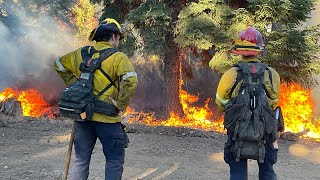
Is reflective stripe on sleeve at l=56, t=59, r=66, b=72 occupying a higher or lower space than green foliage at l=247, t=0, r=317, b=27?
lower

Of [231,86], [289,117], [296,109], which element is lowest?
[289,117]

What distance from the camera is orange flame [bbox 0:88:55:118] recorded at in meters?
15.1

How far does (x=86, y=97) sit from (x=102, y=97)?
0.54ft

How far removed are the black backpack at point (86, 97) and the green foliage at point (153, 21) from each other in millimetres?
6110

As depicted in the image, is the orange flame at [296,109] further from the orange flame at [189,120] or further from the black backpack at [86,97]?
the black backpack at [86,97]

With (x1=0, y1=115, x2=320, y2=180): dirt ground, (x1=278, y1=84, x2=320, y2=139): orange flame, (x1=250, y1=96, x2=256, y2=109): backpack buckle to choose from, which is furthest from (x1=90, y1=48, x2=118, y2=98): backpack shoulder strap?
(x1=278, y1=84, x2=320, y2=139): orange flame

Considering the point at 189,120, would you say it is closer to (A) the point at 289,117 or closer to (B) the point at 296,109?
(A) the point at 289,117

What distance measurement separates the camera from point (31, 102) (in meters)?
16.2

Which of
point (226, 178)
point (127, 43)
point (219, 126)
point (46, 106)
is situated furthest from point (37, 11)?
point (226, 178)

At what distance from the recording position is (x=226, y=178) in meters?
5.52

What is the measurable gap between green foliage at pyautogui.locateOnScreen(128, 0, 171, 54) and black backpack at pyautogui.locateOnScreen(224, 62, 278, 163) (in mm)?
6411

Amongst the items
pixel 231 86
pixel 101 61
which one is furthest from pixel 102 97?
pixel 231 86

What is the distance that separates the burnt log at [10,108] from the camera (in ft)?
36.3

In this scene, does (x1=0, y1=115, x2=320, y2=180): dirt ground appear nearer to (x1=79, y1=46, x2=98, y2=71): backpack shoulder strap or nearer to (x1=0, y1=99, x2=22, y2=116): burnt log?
(x1=0, y1=99, x2=22, y2=116): burnt log
